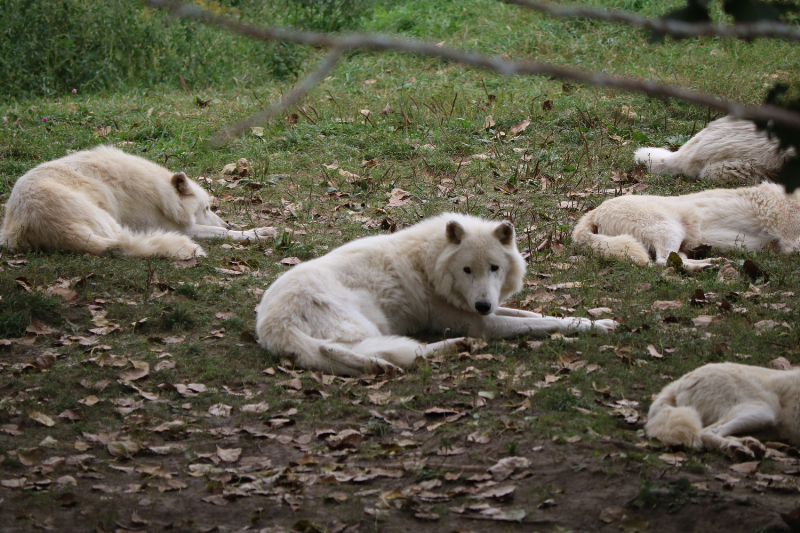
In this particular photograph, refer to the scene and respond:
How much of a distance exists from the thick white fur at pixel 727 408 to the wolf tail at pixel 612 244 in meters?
2.98

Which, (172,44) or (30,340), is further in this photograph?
(172,44)

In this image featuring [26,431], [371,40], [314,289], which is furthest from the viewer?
[314,289]

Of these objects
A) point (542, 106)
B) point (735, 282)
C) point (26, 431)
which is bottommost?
point (26, 431)

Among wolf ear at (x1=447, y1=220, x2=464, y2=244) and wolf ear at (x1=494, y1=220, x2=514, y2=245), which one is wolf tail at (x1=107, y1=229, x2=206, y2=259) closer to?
wolf ear at (x1=447, y1=220, x2=464, y2=244)

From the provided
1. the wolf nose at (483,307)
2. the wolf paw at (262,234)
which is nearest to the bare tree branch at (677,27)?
the wolf nose at (483,307)

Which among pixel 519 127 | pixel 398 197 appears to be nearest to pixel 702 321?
pixel 398 197

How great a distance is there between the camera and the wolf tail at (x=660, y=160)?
29.2 ft

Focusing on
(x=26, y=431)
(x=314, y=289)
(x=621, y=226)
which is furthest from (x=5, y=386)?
(x=621, y=226)

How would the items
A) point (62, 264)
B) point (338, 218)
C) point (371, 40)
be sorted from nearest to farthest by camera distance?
point (371, 40) < point (62, 264) < point (338, 218)

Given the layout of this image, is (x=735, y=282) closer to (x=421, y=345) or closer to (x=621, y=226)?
(x=621, y=226)

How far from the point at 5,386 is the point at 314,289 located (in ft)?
6.85

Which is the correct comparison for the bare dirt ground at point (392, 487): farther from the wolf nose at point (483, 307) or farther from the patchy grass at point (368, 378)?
the wolf nose at point (483, 307)

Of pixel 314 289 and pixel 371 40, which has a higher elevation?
pixel 371 40

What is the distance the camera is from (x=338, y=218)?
828 centimetres
